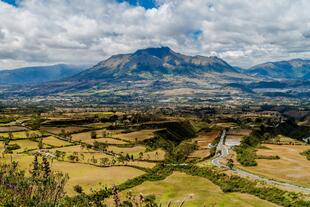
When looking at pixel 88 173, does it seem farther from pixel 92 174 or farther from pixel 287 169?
pixel 287 169

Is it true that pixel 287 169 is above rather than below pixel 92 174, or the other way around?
above

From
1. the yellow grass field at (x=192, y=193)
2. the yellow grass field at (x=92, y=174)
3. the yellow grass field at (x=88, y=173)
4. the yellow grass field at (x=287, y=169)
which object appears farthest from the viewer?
the yellow grass field at (x=88, y=173)

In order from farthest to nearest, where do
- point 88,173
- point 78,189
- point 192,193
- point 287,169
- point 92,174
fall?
point 88,173 < point 287,169 < point 92,174 < point 78,189 < point 192,193

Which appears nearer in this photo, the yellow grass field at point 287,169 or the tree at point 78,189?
the tree at point 78,189

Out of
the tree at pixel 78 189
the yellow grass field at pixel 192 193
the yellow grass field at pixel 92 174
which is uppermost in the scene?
the tree at pixel 78 189

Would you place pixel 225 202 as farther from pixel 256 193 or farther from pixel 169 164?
pixel 169 164

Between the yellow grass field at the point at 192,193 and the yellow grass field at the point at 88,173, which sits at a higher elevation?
the yellow grass field at the point at 88,173

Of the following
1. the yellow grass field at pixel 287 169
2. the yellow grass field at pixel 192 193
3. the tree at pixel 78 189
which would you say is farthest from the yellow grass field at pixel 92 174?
the yellow grass field at pixel 287 169

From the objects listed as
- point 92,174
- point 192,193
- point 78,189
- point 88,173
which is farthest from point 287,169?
point 78,189

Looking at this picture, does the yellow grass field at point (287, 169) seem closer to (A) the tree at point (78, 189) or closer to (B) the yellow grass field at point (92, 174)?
(B) the yellow grass field at point (92, 174)
